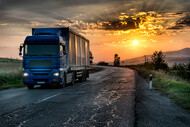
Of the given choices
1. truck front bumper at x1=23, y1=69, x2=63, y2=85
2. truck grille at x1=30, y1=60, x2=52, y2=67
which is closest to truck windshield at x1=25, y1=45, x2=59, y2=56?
truck grille at x1=30, y1=60, x2=52, y2=67

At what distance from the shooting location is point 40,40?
42.4ft

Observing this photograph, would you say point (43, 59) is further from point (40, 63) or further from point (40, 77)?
point (40, 77)

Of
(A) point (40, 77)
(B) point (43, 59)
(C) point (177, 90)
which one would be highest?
(B) point (43, 59)

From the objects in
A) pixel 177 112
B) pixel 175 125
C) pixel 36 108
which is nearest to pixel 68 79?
pixel 36 108

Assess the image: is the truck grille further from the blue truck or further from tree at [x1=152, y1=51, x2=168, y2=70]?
tree at [x1=152, y1=51, x2=168, y2=70]

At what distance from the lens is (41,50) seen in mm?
12805

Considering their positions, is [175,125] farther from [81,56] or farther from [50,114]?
[81,56]

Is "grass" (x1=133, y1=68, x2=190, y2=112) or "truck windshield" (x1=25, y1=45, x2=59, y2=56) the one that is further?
"truck windshield" (x1=25, y1=45, x2=59, y2=56)

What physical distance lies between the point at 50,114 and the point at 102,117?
5.04ft

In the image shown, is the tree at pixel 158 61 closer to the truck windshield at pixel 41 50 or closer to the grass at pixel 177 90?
the grass at pixel 177 90

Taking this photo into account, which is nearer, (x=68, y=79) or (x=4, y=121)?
(x=4, y=121)

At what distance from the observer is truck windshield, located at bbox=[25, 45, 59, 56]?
1275 centimetres

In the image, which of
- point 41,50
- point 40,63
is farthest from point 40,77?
point 41,50

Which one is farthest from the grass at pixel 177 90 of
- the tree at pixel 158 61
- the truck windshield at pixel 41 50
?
the tree at pixel 158 61
